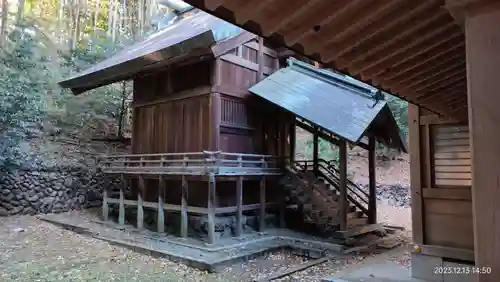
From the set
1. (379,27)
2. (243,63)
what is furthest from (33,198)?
(379,27)

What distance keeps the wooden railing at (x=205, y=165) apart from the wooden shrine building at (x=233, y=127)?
37 mm

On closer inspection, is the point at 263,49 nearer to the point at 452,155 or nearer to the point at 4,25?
the point at 452,155

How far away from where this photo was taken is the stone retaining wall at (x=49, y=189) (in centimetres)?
1202

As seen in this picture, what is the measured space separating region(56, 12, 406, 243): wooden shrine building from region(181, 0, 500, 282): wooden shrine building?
3785 millimetres

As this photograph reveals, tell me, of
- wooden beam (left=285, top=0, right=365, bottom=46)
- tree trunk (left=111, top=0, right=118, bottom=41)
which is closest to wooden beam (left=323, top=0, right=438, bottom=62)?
wooden beam (left=285, top=0, right=365, bottom=46)

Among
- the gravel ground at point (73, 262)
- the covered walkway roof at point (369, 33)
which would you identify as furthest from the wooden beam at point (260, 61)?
the covered walkway roof at point (369, 33)

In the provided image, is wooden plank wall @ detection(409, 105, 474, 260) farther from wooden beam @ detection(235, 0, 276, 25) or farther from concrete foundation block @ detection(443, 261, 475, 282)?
wooden beam @ detection(235, 0, 276, 25)

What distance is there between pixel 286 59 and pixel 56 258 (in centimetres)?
893

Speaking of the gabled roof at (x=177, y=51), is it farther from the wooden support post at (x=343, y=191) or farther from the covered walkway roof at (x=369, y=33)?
the covered walkway roof at (x=369, y=33)

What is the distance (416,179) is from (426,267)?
1.15m

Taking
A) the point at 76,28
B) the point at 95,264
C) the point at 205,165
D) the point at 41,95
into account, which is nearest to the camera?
the point at 95,264

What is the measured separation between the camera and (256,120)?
11586mm

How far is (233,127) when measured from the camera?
35.2 ft

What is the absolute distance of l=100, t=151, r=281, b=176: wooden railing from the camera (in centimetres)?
895
